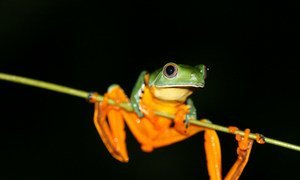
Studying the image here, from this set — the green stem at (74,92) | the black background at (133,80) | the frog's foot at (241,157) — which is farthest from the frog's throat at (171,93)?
the black background at (133,80)

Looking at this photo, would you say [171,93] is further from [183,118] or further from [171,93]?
[183,118]

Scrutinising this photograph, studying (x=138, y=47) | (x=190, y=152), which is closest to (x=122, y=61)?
(x=138, y=47)

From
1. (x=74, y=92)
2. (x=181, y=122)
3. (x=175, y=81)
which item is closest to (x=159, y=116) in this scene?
(x=181, y=122)

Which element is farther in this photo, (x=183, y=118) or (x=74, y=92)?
(x=183, y=118)

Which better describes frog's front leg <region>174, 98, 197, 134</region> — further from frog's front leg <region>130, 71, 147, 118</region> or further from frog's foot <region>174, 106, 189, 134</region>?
frog's front leg <region>130, 71, 147, 118</region>

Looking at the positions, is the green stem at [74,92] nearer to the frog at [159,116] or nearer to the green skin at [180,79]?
the frog at [159,116]

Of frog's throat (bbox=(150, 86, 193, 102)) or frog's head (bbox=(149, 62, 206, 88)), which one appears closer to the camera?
frog's head (bbox=(149, 62, 206, 88))

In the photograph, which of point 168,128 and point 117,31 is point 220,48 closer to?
point 117,31

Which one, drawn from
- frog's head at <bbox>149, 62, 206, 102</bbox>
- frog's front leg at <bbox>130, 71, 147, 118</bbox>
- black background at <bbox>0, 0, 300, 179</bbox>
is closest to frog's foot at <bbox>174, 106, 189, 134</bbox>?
frog's head at <bbox>149, 62, 206, 102</bbox>

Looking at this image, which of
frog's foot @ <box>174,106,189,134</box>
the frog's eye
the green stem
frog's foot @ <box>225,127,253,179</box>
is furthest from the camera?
frog's foot @ <box>174,106,189,134</box>
